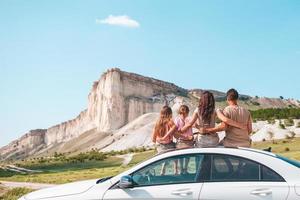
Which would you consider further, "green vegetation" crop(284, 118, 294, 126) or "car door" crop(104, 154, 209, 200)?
"green vegetation" crop(284, 118, 294, 126)

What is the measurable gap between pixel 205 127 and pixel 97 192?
10.4 feet

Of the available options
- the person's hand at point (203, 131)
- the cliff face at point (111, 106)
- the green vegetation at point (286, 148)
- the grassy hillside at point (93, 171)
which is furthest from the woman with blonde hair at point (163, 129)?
the cliff face at point (111, 106)

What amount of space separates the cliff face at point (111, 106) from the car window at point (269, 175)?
10889 centimetres

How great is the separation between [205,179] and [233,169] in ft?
1.37

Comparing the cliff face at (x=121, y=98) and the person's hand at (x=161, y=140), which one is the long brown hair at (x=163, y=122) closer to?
the person's hand at (x=161, y=140)

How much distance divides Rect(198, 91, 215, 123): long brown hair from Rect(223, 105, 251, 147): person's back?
0.28 m

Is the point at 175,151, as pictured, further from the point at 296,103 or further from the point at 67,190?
the point at 296,103

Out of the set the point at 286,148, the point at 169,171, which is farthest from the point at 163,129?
the point at 286,148

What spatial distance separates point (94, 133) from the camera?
388 feet

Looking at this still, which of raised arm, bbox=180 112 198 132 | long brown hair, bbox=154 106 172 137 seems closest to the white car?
raised arm, bbox=180 112 198 132

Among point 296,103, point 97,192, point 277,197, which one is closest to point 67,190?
point 97,192

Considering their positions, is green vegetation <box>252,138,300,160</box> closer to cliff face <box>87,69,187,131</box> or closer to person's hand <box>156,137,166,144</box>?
person's hand <box>156,137,166,144</box>

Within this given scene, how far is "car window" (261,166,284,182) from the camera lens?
7.44 m

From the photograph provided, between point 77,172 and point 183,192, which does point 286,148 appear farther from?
point 183,192
